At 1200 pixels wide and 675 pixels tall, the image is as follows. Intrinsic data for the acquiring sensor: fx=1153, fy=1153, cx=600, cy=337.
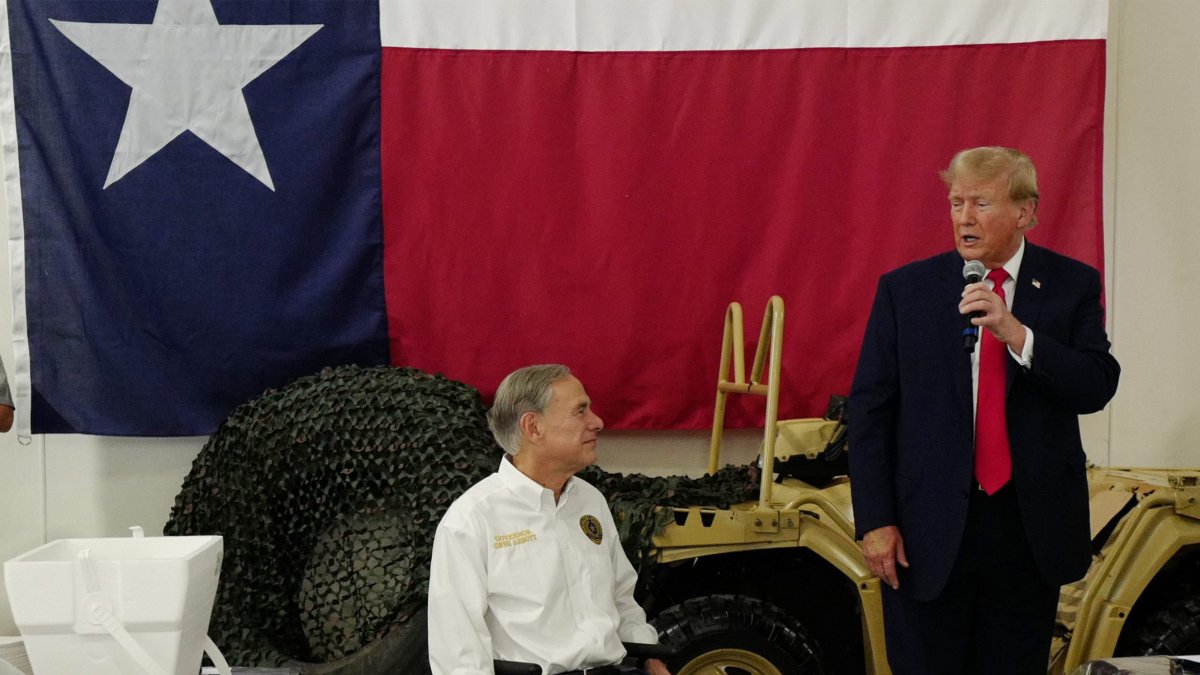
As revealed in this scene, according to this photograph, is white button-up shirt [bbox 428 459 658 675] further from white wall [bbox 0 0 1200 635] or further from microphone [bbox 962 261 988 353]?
white wall [bbox 0 0 1200 635]

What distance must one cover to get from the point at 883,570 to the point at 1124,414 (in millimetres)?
2011

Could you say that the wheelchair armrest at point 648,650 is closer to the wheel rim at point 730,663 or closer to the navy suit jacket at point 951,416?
the navy suit jacket at point 951,416

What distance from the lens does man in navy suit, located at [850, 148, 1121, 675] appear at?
2322 mm

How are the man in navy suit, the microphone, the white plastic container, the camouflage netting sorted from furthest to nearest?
the camouflage netting < the man in navy suit < the microphone < the white plastic container

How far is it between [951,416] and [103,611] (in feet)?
5.33

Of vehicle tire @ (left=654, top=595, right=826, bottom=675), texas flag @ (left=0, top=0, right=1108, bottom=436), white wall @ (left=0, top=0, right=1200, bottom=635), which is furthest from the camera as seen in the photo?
white wall @ (left=0, top=0, right=1200, bottom=635)

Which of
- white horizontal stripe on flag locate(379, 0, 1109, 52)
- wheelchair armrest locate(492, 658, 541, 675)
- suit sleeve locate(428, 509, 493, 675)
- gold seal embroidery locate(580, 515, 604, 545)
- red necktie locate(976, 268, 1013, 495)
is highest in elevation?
white horizontal stripe on flag locate(379, 0, 1109, 52)

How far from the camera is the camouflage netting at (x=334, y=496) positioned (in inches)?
128

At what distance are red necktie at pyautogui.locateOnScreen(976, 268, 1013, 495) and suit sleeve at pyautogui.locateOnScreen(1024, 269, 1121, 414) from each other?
3.1 inches

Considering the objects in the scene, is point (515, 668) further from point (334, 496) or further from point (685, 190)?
point (685, 190)

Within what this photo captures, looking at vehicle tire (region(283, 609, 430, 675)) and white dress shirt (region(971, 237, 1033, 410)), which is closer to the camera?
white dress shirt (region(971, 237, 1033, 410))

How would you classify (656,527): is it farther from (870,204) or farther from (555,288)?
(870,204)

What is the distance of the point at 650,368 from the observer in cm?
379

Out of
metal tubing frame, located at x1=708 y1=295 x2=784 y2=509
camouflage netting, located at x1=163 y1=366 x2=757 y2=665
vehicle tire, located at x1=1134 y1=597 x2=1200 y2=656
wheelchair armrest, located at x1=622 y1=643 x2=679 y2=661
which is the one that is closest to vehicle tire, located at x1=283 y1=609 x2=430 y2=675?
camouflage netting, located at x1=163 y1=366 x2=757 y2=665
